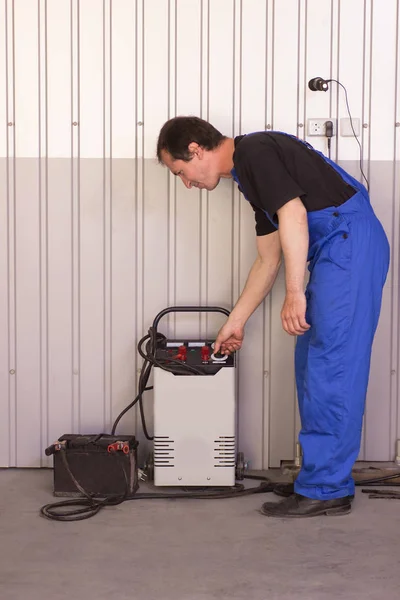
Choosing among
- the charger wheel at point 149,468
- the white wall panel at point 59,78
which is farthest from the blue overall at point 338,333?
the white wall panel at point 59,78

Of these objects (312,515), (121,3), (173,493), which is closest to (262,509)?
(312,515)

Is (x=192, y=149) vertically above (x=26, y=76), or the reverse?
(x=26, y=76)

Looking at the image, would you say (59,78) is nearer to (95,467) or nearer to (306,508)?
(95,467)

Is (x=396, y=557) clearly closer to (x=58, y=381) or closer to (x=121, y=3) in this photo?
(x=58, y=381)

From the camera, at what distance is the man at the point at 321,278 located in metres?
2.77

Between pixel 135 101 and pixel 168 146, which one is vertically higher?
pixel 135 101

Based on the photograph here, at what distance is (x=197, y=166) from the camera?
300cm

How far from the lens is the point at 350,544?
2.57 meters

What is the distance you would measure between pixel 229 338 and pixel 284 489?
0.68 m

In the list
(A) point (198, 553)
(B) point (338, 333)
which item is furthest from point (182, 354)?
(A) point (198, 553)

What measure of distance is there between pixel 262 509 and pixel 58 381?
115 cm

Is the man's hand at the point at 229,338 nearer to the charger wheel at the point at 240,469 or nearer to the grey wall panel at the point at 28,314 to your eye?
the charger wheel at the point at 240,469

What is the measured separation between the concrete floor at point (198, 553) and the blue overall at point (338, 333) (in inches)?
8.3

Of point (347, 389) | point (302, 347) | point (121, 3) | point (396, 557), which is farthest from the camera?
point (121, 3)
